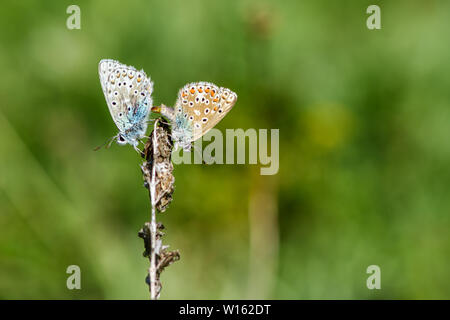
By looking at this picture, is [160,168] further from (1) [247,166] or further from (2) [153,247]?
(1) [247,166]

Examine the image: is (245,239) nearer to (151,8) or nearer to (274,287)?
(274,287)

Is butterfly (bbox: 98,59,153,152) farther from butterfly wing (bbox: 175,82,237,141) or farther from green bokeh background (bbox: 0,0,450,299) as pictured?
green bokeh background (bbox: 0,0,450,299)

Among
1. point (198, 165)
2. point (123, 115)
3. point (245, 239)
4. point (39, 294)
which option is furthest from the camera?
point (198, 165)

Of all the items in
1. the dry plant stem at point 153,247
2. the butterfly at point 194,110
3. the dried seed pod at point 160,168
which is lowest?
the dry plant stem at point 153,247

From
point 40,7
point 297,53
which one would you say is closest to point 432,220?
point 297,53

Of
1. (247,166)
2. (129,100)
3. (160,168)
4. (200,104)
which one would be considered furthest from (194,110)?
(247,166)

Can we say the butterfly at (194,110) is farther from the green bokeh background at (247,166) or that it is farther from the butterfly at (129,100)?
the green bokeh background at (247,166)

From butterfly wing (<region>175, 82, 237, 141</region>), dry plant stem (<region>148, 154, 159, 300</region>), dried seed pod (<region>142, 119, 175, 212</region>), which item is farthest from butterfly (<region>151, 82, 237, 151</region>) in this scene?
dry plant stem (<region>148, 154, 159, 300</region>)

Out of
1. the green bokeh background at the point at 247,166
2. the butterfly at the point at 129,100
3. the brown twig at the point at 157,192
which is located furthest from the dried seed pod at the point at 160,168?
the green bokeh background at the point at 247,166

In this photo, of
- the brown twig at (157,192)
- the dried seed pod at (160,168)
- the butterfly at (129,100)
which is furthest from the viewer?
the butterfly at (129,100)
